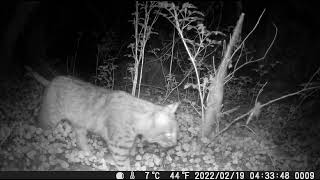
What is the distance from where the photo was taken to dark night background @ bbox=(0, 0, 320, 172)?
7195 mm

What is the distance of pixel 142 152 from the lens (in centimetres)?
562

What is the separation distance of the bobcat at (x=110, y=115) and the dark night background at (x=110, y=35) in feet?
7.06

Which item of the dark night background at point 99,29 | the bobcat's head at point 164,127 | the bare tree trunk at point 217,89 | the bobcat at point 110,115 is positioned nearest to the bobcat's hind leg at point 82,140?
the bobcat at point 110,115

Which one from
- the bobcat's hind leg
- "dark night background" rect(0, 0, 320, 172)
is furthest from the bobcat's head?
"dark night background" rect(0, 0, 320, 172)

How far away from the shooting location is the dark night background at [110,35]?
7195 millimetres

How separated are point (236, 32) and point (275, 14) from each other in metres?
5.43

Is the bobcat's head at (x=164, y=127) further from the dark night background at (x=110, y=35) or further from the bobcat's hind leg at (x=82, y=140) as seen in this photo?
the dark night background at (x=110, y=35)

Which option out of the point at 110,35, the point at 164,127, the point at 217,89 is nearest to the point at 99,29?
the point at 110,35

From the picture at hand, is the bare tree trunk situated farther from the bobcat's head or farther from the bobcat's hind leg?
the bobcat's hind leg

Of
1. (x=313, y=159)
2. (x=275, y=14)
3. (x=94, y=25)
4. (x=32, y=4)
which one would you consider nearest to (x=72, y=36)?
(x=94, y=25)

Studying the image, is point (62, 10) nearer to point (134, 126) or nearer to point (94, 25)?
point (94, 25)

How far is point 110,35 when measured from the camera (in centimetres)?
952

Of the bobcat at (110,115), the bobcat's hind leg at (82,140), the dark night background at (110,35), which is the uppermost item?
the dark night background at (110,35)

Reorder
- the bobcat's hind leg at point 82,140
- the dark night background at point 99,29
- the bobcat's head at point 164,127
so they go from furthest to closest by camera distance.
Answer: the dark night background at point 99,29 → the bobcat's hind leg at point 82,140 → the bobcat's head at point 164,127
